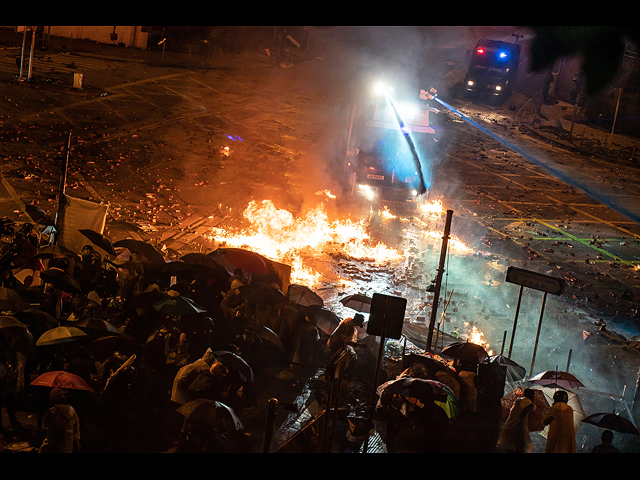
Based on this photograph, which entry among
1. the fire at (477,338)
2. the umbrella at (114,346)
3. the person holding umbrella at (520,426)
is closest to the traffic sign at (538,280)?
the person holding umbrella at (520,426)

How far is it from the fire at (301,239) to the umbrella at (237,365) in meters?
5.01

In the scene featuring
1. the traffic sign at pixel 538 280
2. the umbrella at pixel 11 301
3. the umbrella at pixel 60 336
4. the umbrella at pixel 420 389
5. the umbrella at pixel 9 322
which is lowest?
the umbrella at pixel 420 389

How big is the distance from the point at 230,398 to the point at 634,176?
2043 centimetres

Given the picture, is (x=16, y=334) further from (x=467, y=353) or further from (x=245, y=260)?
(x=467, y=353)

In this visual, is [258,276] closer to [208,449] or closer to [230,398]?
[230,398]

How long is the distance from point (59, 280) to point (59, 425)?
6.50ft

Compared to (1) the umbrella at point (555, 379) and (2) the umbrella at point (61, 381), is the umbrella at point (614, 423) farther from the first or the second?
(2) the umbrella at point (61, 381)

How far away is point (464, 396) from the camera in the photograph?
7.36 m

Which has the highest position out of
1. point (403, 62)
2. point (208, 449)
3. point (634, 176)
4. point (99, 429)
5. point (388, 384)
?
point (403, 62)

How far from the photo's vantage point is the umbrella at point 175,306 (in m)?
6.83

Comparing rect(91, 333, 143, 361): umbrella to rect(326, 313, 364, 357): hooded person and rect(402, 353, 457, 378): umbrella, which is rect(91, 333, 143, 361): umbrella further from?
rect(402, 353, 457, 378): umbrella

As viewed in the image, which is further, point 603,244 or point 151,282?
point 603,244

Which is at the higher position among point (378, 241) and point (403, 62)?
point (403, 62)

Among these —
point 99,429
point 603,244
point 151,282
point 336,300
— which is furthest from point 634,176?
point 99,429
